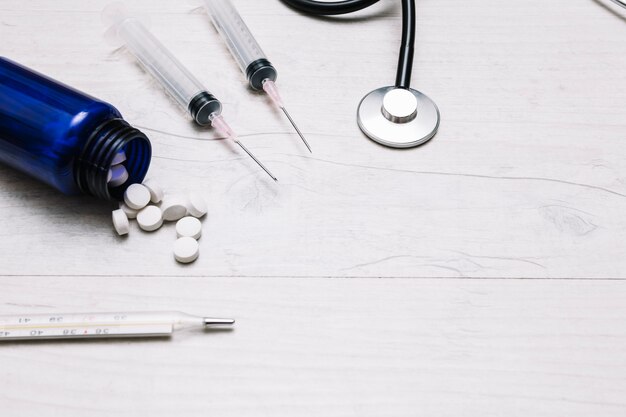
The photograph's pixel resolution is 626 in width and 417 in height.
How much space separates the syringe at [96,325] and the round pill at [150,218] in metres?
0.12

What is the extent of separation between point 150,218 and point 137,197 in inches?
1.2

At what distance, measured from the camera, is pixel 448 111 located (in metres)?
1.00

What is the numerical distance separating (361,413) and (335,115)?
1.42 ft

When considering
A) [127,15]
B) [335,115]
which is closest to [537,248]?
[335,115]

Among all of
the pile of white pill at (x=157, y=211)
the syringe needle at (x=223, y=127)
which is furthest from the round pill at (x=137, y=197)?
the syringe needle at (x=223, y=127)

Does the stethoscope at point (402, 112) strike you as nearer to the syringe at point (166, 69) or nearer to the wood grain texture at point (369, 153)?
the wood grain texture at point (369, 153)

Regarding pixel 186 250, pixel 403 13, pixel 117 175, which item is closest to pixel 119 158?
pixel 117 175

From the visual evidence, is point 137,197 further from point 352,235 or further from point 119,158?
point 352,235

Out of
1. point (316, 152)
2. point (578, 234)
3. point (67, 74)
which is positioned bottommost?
point (578, 234)

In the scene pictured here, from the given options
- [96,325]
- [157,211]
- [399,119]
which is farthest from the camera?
[399,119]

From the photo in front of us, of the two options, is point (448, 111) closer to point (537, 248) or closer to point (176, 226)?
point (537, 248)

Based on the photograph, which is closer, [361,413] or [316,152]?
[361,413]

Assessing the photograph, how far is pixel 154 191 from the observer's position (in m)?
0.86

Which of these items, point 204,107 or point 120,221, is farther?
point 204,107
